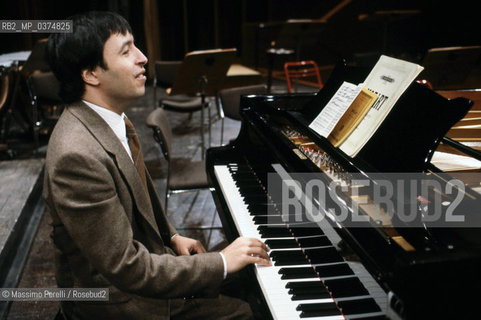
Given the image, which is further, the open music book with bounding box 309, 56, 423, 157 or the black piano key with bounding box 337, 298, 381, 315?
the open music book with bounding box 309, 56, 423, 157

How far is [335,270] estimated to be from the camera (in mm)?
1238

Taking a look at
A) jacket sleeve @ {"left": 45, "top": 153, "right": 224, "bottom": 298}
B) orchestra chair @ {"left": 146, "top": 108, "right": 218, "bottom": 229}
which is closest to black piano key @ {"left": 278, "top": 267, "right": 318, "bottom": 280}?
jacket sleeve @ {"left": 45, "top": 153, "right": 224, "bottom": 298}

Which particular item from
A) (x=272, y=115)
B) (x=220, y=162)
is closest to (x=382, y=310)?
(x=220, y=162)

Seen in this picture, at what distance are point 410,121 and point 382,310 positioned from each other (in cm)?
60

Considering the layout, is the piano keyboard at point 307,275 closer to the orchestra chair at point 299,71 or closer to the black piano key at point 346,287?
the black piano key at point 346,287

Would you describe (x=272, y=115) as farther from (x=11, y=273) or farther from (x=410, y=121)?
(x=11, y=273)

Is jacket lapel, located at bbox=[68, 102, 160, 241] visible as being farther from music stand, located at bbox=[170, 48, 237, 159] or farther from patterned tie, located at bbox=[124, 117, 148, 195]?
music stand, located at bbox=[170, 48, 237, 159]

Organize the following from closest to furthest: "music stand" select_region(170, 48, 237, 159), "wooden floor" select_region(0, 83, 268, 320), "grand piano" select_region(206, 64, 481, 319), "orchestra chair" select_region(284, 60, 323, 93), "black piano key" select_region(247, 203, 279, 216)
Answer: "grand piano" select_region(206, 64, 481, 319), "black piano key" select_region(247, 203, 279, 216), "wooden floor" select_region(0, 83, 268, 320), "music stand" select_region(170, 48, 237, 159), "orchestra chair" select_region(284, 60, 323, 93)

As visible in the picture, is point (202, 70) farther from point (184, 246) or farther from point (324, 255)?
point (324, 255)

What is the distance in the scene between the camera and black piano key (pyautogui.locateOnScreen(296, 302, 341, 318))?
1114mm

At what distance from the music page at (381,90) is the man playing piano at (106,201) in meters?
0.51

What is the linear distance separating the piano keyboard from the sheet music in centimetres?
39

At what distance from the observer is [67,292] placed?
1327mm

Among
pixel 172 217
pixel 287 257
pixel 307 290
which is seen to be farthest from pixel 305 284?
pixel 172 217
